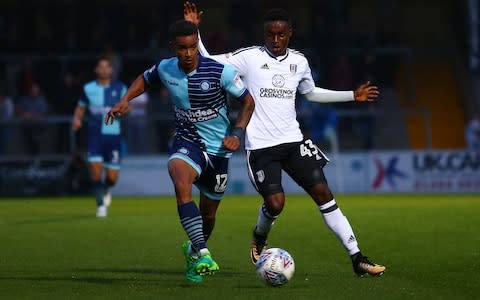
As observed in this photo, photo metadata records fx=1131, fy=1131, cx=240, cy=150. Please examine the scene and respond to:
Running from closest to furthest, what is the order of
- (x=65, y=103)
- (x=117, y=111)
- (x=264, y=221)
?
(x=117, y=111) → (x=264, y=221) → (x=65, y=103)

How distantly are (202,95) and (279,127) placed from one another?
Answer: 84 cm

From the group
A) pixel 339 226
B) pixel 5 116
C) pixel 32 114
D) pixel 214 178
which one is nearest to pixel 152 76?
pixel 214 178

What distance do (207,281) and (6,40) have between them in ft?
78.9

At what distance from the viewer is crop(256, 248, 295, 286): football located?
361 inches

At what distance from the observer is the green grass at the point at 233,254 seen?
9.02 meters

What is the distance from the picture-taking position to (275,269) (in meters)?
9.16

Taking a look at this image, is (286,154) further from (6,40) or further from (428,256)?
(6,40)

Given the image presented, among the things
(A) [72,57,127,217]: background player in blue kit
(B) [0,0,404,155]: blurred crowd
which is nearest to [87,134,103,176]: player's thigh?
(A) [72,57,127,217]: background player in blue kit

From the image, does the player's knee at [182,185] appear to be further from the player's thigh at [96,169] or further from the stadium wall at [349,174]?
the stadium wall at [349,174]

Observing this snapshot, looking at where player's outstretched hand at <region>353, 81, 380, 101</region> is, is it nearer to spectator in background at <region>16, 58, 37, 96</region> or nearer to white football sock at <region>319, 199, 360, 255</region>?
white football sock at <region>319, 199, 360, 255</region>

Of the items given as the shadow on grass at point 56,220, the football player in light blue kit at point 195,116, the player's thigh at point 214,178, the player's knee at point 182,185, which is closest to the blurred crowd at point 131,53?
the shadow on grass at point 56,220

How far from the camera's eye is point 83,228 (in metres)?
15.9

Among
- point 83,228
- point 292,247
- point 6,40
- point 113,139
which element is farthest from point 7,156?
point 292,247

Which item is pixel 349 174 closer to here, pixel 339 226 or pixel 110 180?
pixel 110 180
